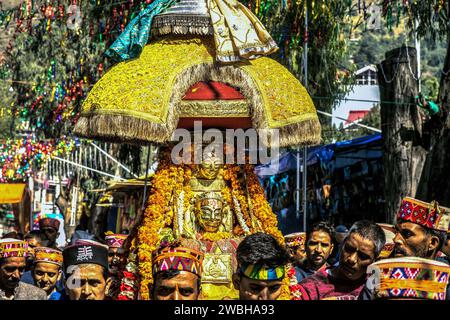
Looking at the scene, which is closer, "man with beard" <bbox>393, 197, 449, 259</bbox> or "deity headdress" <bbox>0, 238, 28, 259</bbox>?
"man with beard" <bbox>393, 197, 449, 259</bbox>

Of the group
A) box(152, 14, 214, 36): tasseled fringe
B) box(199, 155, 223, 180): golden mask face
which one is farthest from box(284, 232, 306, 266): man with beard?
box(152, 14, 214, 36): tasseled fringe

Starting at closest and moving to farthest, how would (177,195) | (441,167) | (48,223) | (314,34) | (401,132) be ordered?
(177,195) < (48,223) < (441,167) < (401,132) < (314,34)

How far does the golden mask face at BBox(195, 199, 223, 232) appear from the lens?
893 cm

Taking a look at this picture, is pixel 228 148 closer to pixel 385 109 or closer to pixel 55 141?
pixel 385 109

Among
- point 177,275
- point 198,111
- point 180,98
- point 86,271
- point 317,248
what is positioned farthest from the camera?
point 317,248

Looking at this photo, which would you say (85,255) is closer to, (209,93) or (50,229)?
(209,93)

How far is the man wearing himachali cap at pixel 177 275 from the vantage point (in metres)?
6.05

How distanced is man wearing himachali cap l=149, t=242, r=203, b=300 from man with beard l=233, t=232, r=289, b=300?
11.0 inches

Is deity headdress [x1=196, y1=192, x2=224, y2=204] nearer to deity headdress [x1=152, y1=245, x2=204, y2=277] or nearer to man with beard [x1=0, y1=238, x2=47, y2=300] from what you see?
man with beard [x1=0, y1=238, x2=47, y2=300]

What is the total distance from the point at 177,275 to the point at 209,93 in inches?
122

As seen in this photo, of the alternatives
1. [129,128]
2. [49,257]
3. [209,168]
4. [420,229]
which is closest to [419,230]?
[420,229]

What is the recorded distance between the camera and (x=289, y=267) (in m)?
8.22

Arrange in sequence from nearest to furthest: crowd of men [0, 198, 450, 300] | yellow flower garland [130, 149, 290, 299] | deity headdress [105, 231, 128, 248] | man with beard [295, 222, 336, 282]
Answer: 1. crowd of men [0, 198, 450, 300]
2. yellow flower garland [130, 149, 290, 299]
3. man with beard [295, 222, 336, 282]
4. deity headdress [105, 231, 128, 248]
